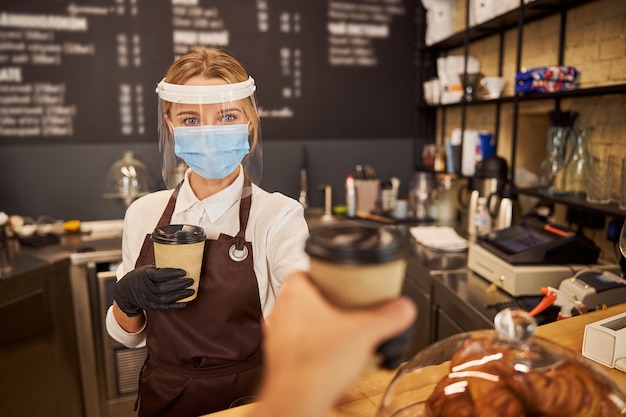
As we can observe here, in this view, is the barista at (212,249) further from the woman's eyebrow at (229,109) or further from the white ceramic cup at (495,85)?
the white ceramic cup at (495,85)

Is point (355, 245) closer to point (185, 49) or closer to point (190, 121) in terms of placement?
point (190, 121)

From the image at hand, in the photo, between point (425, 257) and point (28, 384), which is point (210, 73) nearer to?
point (425, 257)

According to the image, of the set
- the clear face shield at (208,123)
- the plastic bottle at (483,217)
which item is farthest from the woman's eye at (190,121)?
the plastic bottle at (483,217)

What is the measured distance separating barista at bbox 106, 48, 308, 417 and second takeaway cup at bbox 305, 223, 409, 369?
671 mm

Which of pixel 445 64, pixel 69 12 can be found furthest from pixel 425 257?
pixel 69 12

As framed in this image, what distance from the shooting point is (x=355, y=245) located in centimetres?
50

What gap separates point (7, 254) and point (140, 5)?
1823 millimetres

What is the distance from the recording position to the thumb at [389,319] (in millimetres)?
479

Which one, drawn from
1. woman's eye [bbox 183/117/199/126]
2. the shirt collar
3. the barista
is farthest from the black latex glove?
woman's eye [bbox 183/117/199/126]

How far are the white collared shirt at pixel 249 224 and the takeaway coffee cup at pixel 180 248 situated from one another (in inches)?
6.8

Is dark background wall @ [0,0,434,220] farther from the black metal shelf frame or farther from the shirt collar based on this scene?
the shirt collar

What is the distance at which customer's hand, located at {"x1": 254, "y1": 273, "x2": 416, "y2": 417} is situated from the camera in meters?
0.45

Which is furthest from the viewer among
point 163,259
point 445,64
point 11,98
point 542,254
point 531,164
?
point 445,64

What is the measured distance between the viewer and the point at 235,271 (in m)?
1.31
